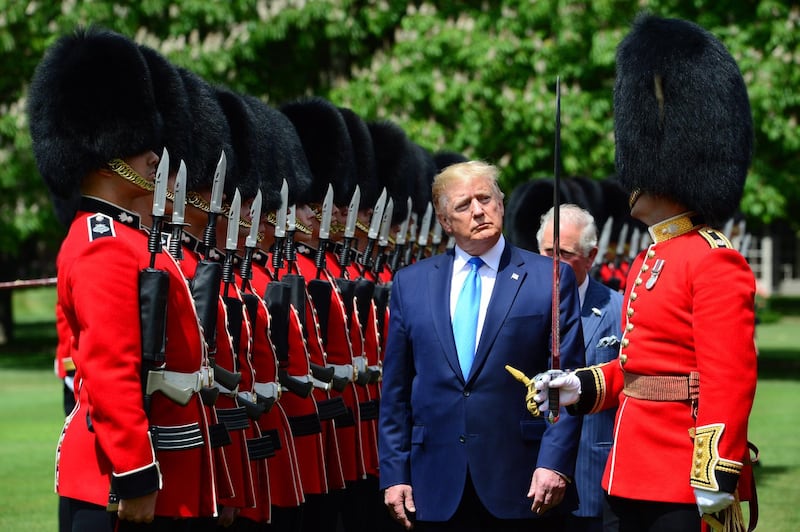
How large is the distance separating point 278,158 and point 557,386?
2.64 metres

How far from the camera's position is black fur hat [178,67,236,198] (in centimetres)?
557

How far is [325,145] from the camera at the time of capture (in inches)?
299

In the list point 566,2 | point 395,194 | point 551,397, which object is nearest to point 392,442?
point 551,397

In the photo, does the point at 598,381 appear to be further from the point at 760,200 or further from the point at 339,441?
the point at 760,200

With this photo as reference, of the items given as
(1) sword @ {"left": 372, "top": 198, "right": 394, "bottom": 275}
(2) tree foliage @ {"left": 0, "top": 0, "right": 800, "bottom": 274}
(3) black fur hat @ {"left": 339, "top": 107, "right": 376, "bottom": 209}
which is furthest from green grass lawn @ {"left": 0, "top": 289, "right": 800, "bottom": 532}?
(3) black fur hat @ {"left": 339, "top": 107, "right": 376, "bottom": 209}

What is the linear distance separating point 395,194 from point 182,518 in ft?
14.6

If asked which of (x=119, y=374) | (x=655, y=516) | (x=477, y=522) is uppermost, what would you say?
(x=119, y=374)

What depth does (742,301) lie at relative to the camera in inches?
164

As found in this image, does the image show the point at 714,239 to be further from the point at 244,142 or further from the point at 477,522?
the point at 244,142

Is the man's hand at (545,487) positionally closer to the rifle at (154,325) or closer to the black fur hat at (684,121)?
the black fur hat at (684,121)

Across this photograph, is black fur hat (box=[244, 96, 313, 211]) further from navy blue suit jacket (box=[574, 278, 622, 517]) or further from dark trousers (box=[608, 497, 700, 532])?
dark trousers (box=[608, 497, 700, 532])

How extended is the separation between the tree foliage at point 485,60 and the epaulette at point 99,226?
510 inches

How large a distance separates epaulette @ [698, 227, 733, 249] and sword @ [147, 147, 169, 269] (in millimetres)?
1692

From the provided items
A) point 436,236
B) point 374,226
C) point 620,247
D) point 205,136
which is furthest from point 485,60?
point 205,136
